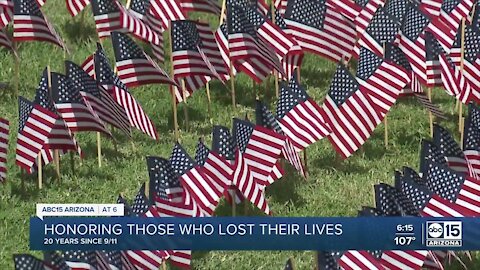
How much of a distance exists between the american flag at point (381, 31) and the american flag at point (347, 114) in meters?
1.72

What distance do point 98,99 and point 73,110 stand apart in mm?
391

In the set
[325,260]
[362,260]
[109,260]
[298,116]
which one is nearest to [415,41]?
[298,116]

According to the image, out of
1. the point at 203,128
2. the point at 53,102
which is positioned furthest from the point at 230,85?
the point at 53,102

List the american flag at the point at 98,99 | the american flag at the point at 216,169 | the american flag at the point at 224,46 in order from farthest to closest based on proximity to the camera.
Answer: the american flag at the point at 224,46 → the american flag at the point at 98,99 → the american flag at the point at 216,169

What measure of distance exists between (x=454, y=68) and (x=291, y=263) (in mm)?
6137

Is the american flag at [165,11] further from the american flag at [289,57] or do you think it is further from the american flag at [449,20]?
the american flag at [449,20]

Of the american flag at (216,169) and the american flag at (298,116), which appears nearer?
the american flag at (216,169)

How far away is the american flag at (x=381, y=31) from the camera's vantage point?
27.6m

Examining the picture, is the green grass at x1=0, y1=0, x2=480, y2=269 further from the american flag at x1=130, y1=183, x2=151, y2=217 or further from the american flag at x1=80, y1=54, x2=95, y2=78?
the american flag at x1=130, y1=183, x2=151, y2=217

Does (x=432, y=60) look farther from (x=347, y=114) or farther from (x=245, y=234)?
(x=245, y=234)

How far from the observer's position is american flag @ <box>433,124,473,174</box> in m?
24.5

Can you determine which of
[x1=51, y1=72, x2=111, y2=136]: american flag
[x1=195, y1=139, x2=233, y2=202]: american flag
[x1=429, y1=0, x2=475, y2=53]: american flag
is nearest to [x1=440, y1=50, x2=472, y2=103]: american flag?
[x1=429, y1=0, x2=475, y2=53]: american flag

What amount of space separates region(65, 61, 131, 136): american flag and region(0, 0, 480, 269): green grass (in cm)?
43

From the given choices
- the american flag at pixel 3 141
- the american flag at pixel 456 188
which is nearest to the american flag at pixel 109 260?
the american flag at pixel 3 141
